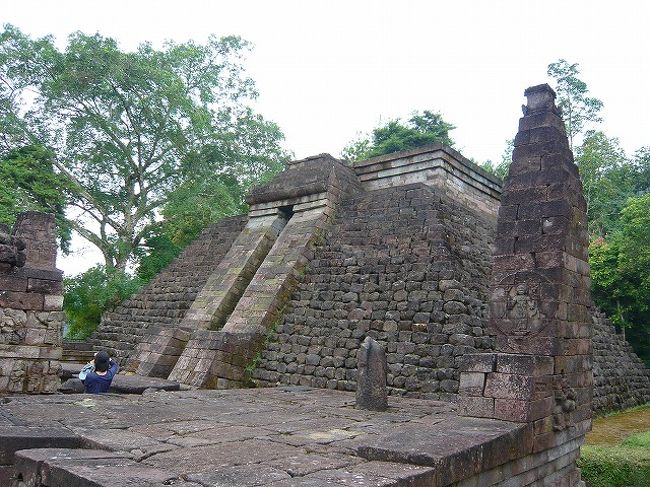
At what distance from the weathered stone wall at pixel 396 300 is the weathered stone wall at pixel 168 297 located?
3898 millimetres

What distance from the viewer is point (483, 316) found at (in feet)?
29.5

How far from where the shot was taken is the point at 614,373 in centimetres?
1313

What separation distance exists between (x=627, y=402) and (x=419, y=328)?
25.1ft

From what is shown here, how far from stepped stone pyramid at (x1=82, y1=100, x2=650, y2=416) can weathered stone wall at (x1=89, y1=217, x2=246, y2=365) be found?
0.16 feet

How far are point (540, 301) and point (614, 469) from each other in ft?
10.9

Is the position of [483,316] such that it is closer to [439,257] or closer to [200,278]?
[439,257]

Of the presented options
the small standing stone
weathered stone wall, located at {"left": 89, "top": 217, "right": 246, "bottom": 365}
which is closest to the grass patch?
the small standing stone

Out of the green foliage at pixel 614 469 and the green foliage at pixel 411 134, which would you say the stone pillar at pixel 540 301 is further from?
the green foliage at pixel 411 134

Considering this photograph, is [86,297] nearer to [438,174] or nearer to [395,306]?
[438,174]

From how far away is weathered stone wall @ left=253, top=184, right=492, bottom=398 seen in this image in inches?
334

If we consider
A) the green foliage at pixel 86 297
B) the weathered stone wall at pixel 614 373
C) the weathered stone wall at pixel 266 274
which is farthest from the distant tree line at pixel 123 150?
the weathered stone wall at pixel 614 373

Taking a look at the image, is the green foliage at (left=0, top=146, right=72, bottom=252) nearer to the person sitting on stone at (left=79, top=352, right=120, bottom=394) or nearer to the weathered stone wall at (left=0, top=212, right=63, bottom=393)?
the weathered stone wall at (left=0, top=212, right=63, bottom=393)

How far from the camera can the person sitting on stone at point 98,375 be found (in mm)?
7782

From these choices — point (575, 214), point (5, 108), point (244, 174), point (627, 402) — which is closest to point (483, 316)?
point (575, 214)
